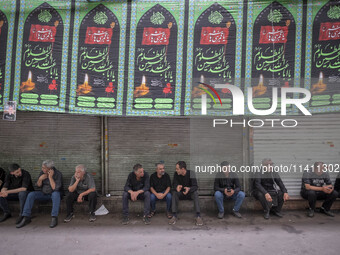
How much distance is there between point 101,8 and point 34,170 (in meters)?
4.14

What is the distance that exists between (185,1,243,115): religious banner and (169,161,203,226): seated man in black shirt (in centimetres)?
134

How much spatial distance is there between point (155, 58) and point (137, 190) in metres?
2.88

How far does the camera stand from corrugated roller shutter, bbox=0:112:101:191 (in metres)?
6.16

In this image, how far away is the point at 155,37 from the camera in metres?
5.31

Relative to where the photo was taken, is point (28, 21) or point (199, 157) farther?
point (199, 157)

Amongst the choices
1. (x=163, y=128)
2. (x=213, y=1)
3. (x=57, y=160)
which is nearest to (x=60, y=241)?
(x=57, y=160)

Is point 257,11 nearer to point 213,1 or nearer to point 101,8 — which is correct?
point 213,1

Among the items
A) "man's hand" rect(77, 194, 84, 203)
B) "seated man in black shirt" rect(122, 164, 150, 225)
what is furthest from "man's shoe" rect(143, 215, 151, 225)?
"man's hand" rect(77, 194, 84, 203)

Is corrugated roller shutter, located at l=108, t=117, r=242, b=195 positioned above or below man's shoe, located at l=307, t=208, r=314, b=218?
above

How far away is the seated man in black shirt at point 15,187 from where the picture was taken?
5.22 metres

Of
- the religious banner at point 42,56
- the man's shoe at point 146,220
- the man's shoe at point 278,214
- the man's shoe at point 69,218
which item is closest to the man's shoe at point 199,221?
the man's shoe at point 146,220

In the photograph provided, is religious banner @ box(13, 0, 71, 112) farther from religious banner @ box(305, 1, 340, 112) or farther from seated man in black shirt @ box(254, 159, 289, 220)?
religious banner @ box(305, 1, 340, 112)

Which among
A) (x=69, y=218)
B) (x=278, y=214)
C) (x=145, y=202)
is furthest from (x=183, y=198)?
(x=69, y=218)

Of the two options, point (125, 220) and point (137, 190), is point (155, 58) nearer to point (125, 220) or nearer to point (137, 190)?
point (137, 190)
